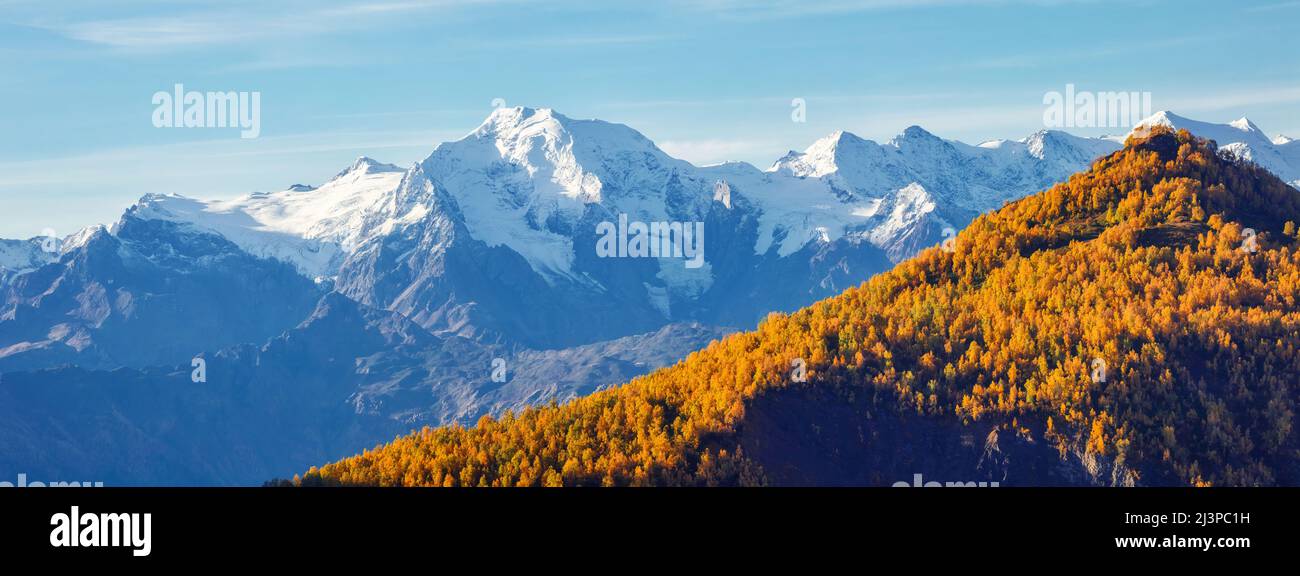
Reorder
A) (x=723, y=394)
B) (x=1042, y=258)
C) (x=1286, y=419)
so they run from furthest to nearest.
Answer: (x=1042, y=258) → (x=723, y=394) → (x=1286, y=419)

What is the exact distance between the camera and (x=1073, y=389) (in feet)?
544

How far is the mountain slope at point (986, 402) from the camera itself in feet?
529

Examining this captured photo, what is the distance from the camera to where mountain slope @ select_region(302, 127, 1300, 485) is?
16125cm

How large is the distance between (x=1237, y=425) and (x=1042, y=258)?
40.5 m

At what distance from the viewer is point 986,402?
16850 cm

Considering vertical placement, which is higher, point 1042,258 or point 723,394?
point 1042,258

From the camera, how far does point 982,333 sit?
180 m
